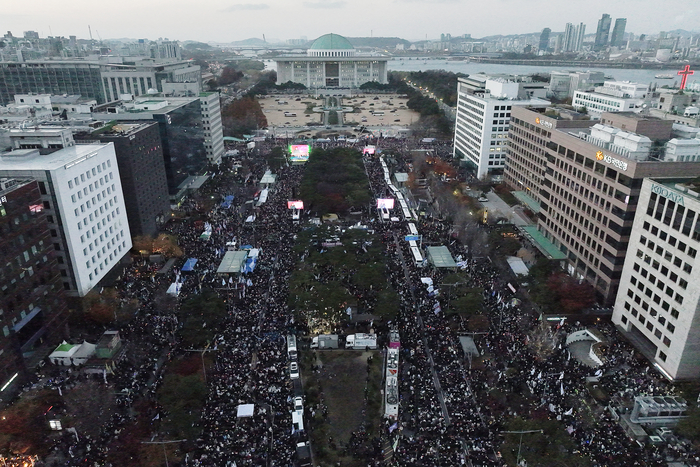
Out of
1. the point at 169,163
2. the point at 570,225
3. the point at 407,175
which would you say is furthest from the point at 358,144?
the point at 570,225

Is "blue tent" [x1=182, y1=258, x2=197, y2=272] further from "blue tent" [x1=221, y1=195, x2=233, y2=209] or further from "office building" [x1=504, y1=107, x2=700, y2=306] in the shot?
"office building" [x1=504, y1=107, x2=700, y2=306]

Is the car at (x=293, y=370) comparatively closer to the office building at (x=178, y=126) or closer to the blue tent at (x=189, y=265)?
the blue tent at (x=189, y=265)

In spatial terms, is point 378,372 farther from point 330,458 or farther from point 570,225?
point 570,225

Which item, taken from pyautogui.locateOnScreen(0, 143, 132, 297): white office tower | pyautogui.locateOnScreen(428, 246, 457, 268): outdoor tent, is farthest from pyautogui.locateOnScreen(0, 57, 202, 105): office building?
pyautogui.locateOnScreen(428, 246, 457, 268): outdoor tent

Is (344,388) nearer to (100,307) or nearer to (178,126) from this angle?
(100,307)

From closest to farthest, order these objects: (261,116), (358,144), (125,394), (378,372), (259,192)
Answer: (125,394) → (378,372) → (259,192) → (358,144) → (261,116)

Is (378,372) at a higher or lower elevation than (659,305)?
lower

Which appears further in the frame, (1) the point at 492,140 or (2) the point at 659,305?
(1) the point at 492,140
